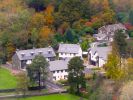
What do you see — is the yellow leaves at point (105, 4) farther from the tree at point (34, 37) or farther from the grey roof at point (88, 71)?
the grey roof at point (88, 71)

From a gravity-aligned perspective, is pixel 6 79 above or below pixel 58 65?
below

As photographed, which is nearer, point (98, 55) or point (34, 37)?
point (98, 55)

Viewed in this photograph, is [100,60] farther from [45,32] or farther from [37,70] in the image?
[37,70]

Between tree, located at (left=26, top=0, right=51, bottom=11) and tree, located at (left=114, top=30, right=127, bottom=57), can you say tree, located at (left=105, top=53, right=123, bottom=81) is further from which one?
tree, located at (left=26, top=0, right=51, bottom=11)

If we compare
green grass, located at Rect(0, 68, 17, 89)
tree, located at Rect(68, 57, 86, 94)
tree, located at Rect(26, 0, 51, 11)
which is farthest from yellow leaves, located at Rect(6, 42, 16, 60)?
tree, located at Rect(68, 57, 86, 94)

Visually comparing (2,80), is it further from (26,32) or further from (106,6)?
(106,6)

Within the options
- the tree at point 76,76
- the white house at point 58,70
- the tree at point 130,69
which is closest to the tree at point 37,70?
the tree at point 76,76

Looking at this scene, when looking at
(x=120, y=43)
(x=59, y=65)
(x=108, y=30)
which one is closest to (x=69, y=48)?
(x=120, y=43)
